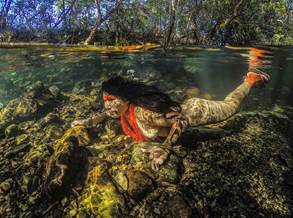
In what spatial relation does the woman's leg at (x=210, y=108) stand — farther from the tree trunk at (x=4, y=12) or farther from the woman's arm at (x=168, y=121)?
the tree trunk at (x=4, y=12)

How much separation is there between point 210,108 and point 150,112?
4.48 feet

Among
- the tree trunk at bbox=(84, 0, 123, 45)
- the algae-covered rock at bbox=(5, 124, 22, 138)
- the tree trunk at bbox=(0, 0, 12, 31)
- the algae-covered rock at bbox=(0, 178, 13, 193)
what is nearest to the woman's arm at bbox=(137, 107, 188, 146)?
the algae-covered rock at bbox=(0, 178, 13, 193)

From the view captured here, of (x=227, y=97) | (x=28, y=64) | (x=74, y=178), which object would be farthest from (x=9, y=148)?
(x=28, y=64)

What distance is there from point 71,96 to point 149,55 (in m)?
3.80

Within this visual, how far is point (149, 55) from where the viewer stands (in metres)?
11.1

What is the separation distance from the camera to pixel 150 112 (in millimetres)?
5598

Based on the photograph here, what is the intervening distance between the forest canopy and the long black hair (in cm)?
467

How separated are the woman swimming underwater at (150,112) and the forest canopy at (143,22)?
182 inches

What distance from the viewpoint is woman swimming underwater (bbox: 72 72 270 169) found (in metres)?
5.49

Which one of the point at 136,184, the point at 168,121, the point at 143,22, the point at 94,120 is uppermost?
the point at 143,22

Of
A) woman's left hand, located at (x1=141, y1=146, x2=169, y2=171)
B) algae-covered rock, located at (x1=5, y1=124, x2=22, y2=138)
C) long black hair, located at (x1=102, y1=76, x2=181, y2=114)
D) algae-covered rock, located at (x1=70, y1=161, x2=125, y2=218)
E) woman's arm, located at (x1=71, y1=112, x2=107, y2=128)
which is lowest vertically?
algae-covered rock, located at (x1=70, y1=161, x2=125, y2=218)

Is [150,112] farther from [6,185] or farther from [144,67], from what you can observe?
[144,67]

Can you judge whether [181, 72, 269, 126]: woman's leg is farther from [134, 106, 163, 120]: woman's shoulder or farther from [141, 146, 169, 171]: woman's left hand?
[141, 146, 169, 171]: woman's left hand

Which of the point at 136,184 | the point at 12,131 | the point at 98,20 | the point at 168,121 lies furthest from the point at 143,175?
the point at 98,20
